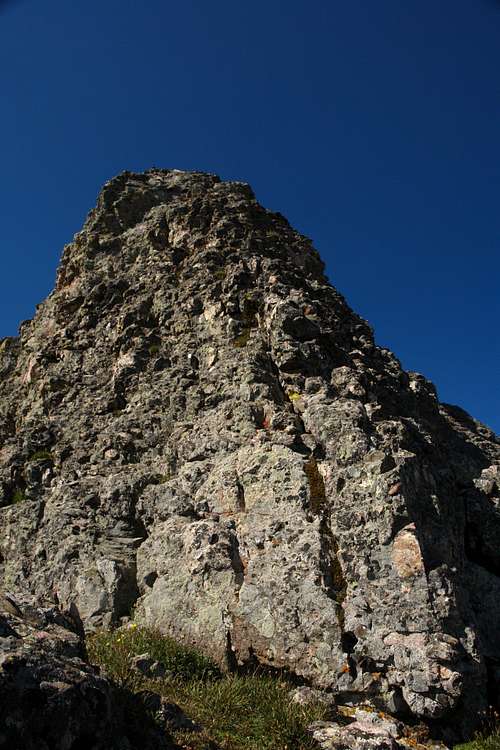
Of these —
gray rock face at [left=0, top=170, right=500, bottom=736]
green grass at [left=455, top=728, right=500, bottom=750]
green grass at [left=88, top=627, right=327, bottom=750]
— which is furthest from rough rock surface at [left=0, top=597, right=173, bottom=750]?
green grass at [left=455, top=728, right=500, bottom=750]

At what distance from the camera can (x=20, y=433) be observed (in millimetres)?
19734

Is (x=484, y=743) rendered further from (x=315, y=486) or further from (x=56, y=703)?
(x=56, y=703)

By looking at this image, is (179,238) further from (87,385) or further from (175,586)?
(175,586)

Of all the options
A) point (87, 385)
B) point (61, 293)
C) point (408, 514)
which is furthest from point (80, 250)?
point (408, 514)

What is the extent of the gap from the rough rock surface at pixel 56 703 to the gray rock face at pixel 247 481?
4.57m

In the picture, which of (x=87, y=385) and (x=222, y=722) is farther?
(x=87, y=385)

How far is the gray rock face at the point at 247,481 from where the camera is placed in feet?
36.0

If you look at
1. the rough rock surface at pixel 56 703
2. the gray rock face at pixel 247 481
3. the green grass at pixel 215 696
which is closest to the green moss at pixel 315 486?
the gray rock face at pixel 247 481

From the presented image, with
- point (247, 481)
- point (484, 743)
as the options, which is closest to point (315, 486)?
point (247, 481)

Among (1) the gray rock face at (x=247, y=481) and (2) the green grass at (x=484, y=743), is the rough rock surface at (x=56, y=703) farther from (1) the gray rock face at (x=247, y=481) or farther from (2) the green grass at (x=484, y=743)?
(2) the green grass at (x=484, y=743)

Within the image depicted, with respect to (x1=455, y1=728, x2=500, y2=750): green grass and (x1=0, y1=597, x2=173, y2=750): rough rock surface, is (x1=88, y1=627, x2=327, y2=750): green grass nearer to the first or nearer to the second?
(x1=0, y1=597, x2=173, y2=750): rough rock surface

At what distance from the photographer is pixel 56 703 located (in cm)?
591

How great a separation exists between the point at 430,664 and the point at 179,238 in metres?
19.5

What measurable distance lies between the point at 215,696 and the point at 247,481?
17.6 feet
